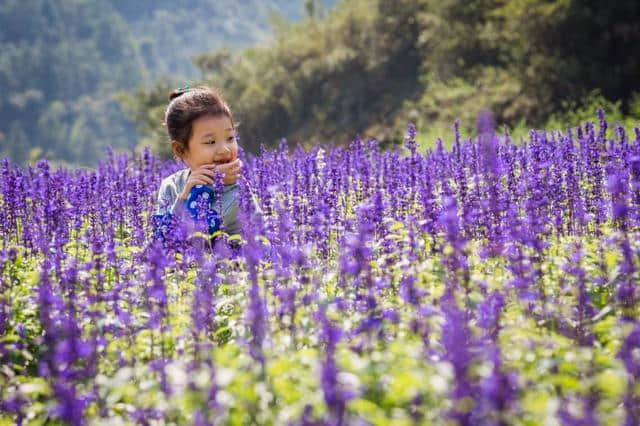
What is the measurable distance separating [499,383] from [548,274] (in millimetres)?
2389

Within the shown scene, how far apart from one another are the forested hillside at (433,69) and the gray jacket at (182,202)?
12580 mm

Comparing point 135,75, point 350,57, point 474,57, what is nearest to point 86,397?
point 474,57

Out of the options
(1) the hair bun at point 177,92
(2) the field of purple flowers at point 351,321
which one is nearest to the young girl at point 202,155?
(1) the hair bun at point 177,92

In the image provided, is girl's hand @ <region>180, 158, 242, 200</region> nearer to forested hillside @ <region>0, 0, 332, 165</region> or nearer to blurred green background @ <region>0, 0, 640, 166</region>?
blurred green background @ <region>0, 0, 640, 166</region>

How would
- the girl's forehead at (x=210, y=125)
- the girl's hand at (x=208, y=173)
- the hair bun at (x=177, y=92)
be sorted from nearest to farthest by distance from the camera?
the girl's hand at (x=208, y=173) → the girl's forehead at (x=210, y=125) → the hair bun at (x=177, y=92)

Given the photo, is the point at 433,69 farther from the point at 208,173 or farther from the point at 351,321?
the point at 351,321

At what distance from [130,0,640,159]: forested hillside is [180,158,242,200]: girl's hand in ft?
41.6

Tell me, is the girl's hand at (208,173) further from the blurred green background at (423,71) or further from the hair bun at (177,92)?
the blurred green background at (423,71)

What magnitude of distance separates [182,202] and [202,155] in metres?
A: 0.47

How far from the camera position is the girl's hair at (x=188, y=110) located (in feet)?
20.2

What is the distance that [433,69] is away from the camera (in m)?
26.9

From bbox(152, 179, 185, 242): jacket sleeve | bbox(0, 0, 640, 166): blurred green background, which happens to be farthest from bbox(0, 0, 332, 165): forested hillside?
bbox(152, 179, 185, 242): jacket sleeve

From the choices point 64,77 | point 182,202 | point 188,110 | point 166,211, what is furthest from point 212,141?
point 64,77

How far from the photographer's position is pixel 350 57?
101ft
